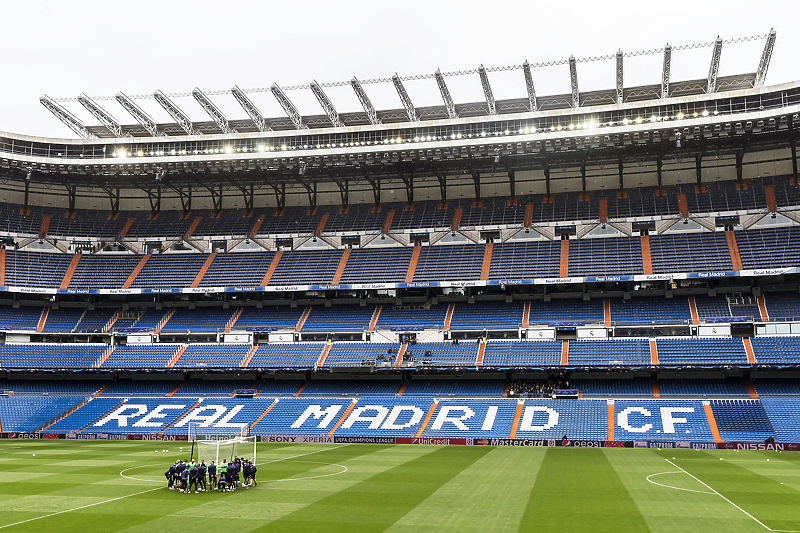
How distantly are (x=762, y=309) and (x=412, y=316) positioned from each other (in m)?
31.3

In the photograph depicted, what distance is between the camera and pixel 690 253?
56.7 metres

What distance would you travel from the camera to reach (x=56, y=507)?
73.7ft

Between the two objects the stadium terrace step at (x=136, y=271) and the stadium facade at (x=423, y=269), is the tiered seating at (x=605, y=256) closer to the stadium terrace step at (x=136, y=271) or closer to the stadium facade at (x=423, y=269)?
the stadium facade at (x=423, y=269)

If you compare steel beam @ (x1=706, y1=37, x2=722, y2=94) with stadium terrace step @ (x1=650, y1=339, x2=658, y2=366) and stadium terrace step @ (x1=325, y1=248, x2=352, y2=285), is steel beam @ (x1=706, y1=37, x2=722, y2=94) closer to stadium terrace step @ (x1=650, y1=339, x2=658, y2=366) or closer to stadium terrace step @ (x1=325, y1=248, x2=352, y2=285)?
stadium terrace step @ (x1=650, y1=339, x2=658, y2=366)

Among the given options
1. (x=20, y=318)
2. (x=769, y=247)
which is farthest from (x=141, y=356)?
(x=769, y=247)

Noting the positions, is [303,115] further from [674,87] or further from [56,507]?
[56,507]

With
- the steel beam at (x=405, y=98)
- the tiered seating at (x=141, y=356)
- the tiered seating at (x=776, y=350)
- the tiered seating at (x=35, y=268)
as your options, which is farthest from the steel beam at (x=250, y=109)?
the tiered seating at (x=776, y=350)

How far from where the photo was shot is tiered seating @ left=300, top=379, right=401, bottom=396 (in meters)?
56.1

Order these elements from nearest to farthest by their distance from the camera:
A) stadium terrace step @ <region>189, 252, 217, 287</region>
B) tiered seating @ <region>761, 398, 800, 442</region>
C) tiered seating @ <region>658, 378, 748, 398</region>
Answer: tiered seating @ <region>761, 398, 800, 442</region>
tiered seating @ <region>658, 378, 748, 398</region>
stadium terrace step @ <region>189, 252, 217, 287</region>

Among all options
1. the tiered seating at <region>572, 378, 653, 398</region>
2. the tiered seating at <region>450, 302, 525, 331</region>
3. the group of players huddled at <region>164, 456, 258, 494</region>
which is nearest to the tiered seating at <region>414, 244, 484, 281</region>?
the tiered seating at <region>450, 302, 525, 331</region>

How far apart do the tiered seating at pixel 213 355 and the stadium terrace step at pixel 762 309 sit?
4688 cm

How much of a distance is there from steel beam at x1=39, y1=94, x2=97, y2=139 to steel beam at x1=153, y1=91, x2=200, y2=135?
10.4m

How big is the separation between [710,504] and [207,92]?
51420 millimetres

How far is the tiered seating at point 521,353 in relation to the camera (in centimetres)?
5301
